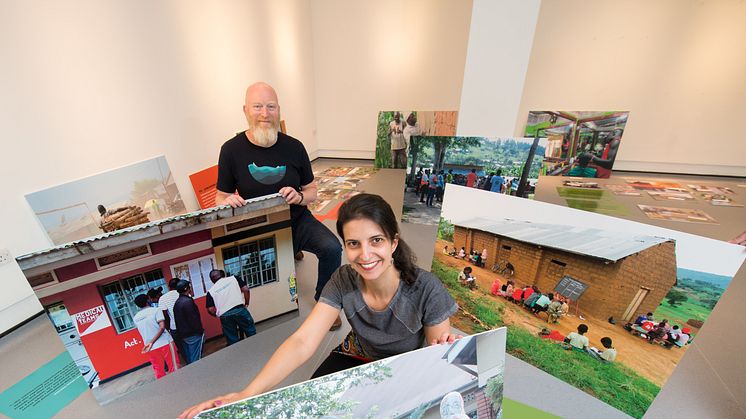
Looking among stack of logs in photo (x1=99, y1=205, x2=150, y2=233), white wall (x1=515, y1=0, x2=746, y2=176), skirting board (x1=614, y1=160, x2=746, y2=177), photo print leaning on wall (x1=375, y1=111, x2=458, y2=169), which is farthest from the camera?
photo print leaning on wall (x1=375, y1=111, x2=458, y2=169)

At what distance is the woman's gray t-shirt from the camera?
101cm

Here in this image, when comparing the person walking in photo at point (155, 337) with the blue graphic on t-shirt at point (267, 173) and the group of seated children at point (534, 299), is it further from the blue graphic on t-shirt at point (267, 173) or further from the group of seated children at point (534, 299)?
the group of seated children at point (534, 299)

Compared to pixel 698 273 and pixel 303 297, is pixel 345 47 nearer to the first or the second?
pixel 303 297

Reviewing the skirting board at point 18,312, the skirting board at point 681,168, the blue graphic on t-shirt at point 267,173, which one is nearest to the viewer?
the skirting board at point 18,312

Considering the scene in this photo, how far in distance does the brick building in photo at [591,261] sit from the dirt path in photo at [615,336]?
6 cm

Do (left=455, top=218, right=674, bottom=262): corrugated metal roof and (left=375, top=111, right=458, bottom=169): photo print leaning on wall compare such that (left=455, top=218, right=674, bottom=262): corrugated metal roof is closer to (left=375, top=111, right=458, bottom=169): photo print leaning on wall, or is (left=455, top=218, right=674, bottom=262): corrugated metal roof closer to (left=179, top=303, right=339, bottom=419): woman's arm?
(left=179, top=303, right=339, bottom=419): woman's arm

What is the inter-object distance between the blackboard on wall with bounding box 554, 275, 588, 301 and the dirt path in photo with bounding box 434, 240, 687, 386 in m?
0.07

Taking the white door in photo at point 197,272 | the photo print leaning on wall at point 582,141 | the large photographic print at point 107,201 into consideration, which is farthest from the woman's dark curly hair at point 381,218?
the photo print leaning on wall at point 582,141

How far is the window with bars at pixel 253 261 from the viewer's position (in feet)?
4.97

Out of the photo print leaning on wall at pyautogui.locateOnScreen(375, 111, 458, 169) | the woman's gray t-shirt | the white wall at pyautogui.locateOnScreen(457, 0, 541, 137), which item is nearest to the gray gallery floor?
the woman's gray t-shirt

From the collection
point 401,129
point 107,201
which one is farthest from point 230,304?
point 401,129

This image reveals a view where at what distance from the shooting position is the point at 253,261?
5.24 feet

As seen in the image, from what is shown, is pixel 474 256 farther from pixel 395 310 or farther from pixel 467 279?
pixel 395 310

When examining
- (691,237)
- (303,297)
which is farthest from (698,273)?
(303,297)
